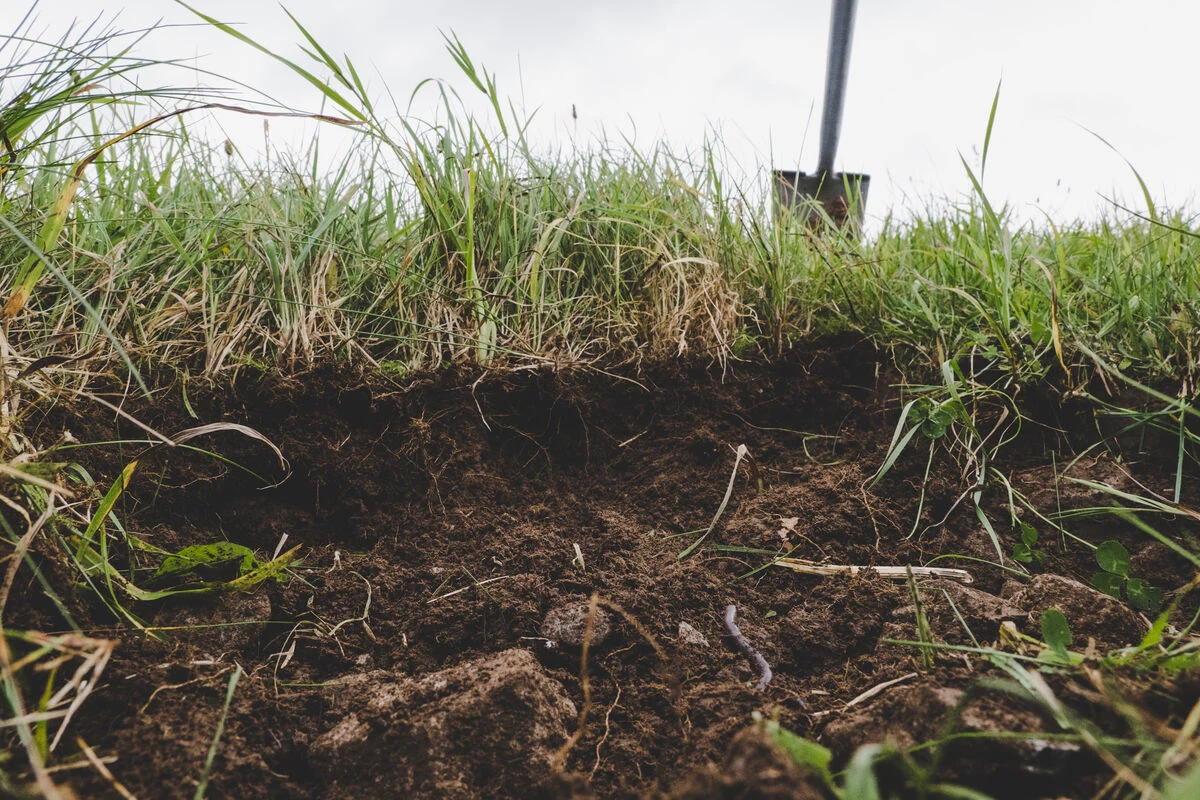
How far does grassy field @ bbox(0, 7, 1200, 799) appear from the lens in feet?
4.71

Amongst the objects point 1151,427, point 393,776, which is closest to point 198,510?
point 393,776

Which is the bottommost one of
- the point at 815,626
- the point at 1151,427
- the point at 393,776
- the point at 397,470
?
the point at 393,776

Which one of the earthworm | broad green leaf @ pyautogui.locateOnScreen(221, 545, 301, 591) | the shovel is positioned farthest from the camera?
the shovel

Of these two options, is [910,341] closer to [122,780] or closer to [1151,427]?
[1151,427]

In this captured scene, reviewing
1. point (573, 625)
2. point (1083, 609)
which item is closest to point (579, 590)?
point (573, 625)

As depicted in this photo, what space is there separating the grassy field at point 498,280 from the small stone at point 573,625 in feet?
1.57

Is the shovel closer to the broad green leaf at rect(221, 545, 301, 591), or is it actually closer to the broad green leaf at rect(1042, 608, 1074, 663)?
the broad green leaf at rect(1042, 608, 1074, 663)

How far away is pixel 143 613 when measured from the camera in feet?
3.53

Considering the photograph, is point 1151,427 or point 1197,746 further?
point 1151,427

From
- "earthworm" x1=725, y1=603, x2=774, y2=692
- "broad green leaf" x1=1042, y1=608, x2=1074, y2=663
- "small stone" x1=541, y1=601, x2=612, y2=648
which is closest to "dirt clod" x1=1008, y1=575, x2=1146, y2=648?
"broad green leaf" x1=1042, y1=608, x2=1074, y2=663

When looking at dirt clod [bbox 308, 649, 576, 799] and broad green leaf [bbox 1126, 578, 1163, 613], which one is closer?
dirt clod [bbox 308, 649, 576, 799]

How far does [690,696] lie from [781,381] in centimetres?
102

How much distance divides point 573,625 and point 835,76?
3453 millimetres

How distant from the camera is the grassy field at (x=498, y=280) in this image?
4.71 feet
